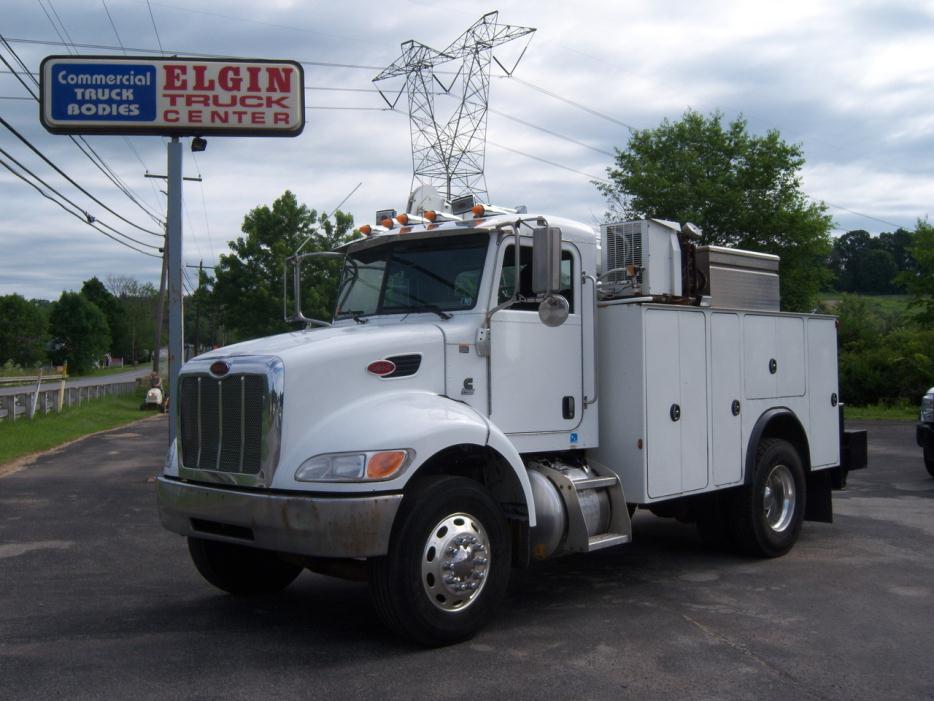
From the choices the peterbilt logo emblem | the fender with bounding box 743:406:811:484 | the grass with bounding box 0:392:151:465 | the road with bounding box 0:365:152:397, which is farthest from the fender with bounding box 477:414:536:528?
the road with bounding box 0:365:152:397

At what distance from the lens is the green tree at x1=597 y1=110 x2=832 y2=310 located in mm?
39062

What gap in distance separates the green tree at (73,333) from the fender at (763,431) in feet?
335

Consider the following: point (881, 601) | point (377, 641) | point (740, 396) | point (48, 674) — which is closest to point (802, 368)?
point (740, 396)

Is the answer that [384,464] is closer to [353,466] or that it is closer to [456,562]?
[353,466]

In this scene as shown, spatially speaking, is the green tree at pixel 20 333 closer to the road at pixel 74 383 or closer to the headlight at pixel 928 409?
the road at pixel 74 383

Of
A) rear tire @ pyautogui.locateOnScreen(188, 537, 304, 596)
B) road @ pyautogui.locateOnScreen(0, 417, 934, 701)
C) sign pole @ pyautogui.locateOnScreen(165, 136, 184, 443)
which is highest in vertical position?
sign pole @ pyautogui.locateOnScreen(165, 136, 184, 443)

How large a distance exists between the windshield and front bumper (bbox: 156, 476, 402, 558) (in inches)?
70.6

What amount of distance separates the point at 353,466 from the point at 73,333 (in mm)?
106563

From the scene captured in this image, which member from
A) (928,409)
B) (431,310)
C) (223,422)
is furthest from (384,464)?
(928,409)

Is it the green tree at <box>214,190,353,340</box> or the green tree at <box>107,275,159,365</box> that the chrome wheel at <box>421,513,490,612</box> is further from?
the green tree at <box>107,275,159,365</box>

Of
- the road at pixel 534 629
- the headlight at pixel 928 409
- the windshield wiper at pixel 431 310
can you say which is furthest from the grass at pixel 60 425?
the headlight at pixel 928 409

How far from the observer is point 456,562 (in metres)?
5.57

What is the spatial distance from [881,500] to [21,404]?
77.0 ft

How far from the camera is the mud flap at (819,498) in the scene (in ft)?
30.0
